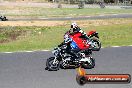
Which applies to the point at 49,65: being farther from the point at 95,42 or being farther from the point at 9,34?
the point at 9,34

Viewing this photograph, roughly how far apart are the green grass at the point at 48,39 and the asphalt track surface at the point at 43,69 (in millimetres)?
2523

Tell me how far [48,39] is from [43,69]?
10.9 m

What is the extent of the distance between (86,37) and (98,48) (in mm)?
1579

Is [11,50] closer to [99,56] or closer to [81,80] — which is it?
[99,56]

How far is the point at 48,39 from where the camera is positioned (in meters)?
29.1

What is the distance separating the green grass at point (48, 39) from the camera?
25078mm

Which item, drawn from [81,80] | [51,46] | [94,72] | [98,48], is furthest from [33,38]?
[81,80]

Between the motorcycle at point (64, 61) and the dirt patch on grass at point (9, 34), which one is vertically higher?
the motorcycle at point (64, 61)

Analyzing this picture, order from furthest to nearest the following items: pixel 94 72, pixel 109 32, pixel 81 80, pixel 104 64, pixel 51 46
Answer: pixel 109 32
pixel 51 46
pixel 104 64
pixel 94 72
pixel 81 80

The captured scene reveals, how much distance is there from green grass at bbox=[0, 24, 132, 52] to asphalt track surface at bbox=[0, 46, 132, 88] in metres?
2.52

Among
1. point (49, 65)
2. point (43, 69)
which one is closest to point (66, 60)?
point (49, 65)

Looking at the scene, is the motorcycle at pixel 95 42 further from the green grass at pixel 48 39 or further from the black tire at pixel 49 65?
→ the black tire at pixel 49 65

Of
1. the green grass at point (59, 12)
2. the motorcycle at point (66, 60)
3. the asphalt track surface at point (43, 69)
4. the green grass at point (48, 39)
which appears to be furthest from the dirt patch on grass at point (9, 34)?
the green grass at point (59, 12)

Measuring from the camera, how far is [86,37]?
21.5m
